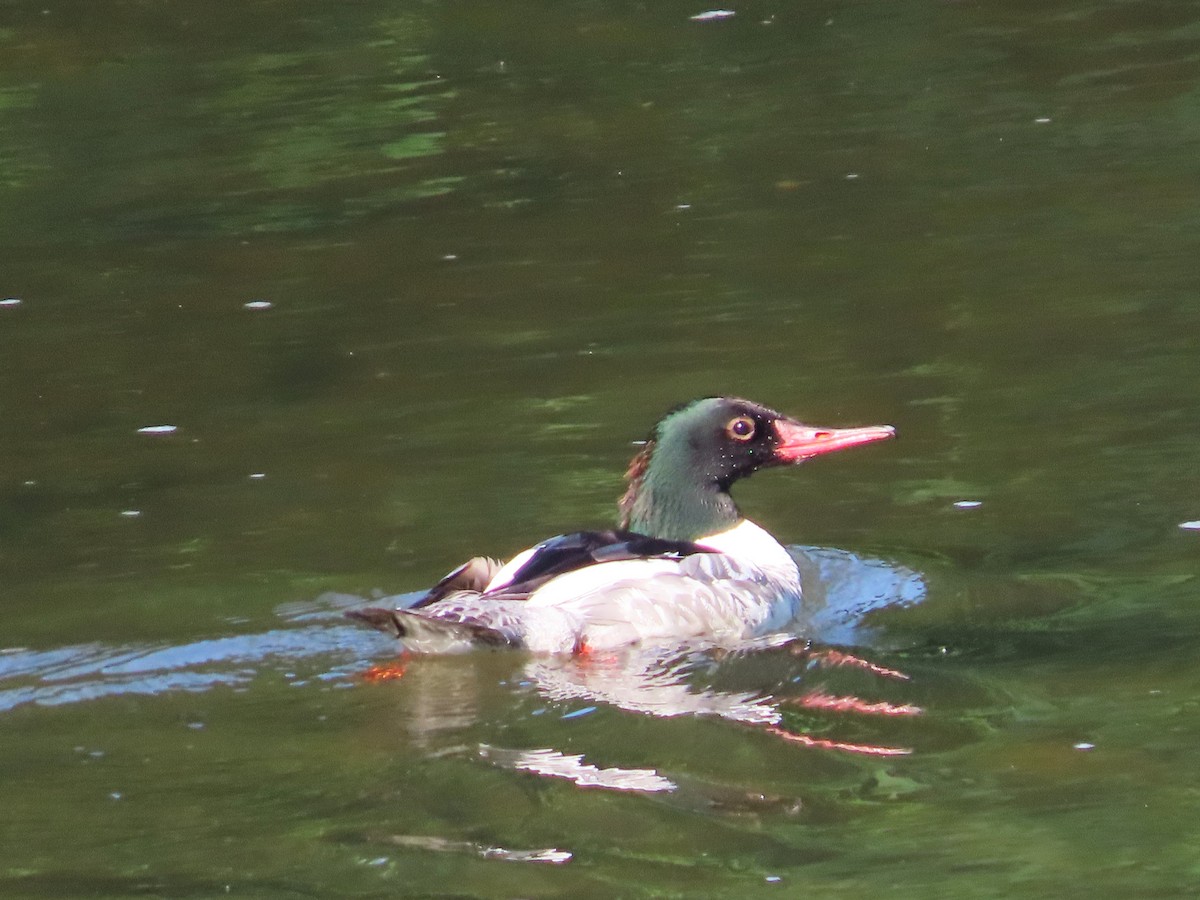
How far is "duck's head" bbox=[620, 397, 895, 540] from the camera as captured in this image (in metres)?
9.26

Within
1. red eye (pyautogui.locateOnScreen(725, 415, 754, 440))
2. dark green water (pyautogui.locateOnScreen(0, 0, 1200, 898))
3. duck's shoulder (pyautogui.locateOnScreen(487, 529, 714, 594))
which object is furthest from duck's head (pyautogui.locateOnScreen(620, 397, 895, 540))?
duck's shoulder (pyautogui.locateOnScreen(487, 529, 714, 594))

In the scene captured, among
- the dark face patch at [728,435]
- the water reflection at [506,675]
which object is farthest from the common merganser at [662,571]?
the water reflection at [506,675]

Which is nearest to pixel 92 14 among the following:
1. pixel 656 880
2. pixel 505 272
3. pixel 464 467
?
pixel 505 272

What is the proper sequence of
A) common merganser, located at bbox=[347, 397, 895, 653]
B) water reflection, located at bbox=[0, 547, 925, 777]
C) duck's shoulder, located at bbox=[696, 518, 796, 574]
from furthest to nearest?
1. duck's shoulder, located at bbox=[696, 518, 796, 574]
2. common merganser, located at bbox=[347, 397, 895, 653]
3. water reflection, located at bbox=[0, 547, 925, 777]

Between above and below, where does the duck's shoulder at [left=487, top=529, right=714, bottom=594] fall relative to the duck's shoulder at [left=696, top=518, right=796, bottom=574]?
above

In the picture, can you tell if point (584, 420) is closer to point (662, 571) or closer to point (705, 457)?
point (705, 457)

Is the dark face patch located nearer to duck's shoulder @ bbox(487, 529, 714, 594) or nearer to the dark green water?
the dark green water

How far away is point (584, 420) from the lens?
10.4 m

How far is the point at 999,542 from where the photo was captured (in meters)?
8.85

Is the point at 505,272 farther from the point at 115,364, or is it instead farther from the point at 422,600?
the point at 422,600

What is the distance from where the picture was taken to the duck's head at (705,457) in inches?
364

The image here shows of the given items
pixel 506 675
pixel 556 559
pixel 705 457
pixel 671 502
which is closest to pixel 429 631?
pixel 506 675

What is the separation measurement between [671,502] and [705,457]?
0.77ft

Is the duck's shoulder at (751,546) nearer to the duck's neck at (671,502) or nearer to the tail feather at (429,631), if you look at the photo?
the duck's neck at (671,502)
